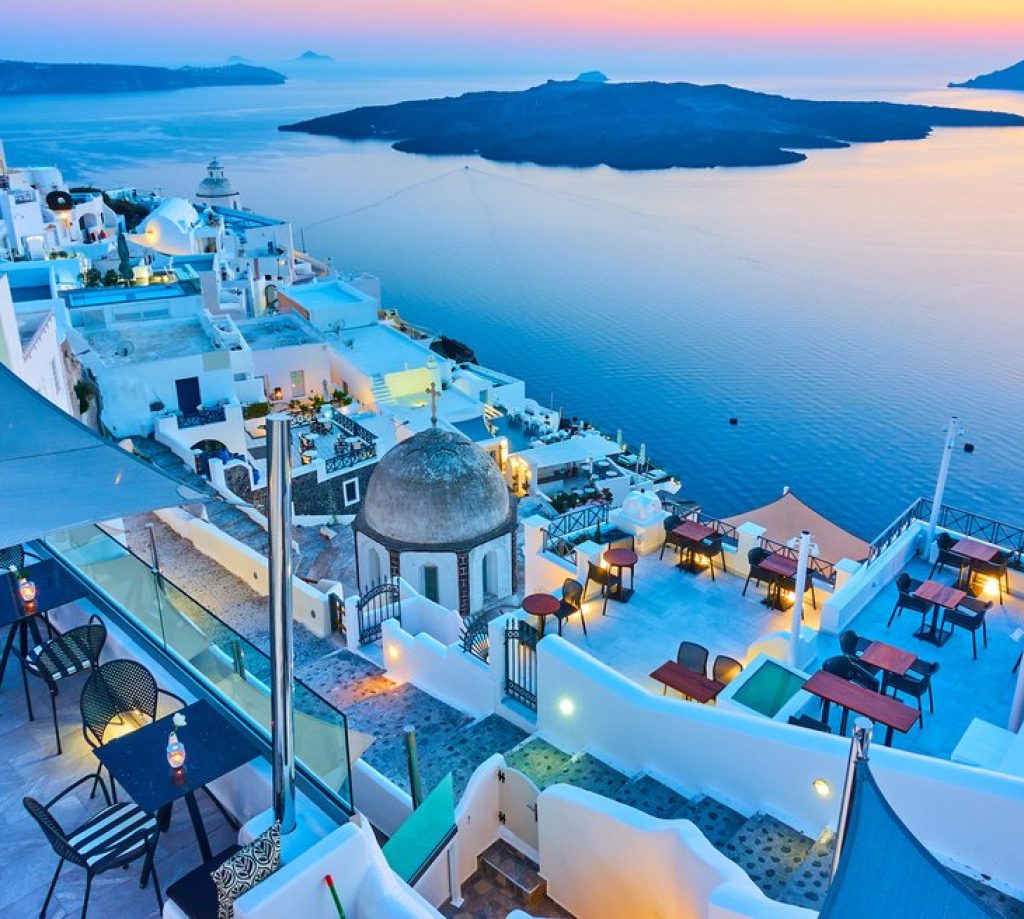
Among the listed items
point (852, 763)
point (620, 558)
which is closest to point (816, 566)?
point (620, 558)

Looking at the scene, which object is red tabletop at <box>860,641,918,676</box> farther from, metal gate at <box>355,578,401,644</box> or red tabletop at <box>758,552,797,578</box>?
metal gate at <box>355,578,401,644</box>

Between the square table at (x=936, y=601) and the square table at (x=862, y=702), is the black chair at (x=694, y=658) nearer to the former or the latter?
the square table at (x=862, y=702)

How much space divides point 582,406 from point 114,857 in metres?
44.5

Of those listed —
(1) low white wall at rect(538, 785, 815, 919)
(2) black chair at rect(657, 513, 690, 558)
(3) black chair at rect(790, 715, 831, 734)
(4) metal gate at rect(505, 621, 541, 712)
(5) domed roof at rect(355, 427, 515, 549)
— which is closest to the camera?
(1) low white wall at rect(538, 785, 815, 919)

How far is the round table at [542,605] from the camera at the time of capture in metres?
12.6

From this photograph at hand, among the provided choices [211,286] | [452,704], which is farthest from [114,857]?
[211,286]

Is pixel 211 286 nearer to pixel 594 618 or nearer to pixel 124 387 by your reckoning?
pixel 124 387

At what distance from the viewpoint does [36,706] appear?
25.3ft

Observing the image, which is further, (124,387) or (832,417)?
(832,417)

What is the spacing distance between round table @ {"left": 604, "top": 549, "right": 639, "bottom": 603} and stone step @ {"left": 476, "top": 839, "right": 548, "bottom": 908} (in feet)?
14.0

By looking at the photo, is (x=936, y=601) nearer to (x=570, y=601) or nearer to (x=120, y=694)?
(x=570, y=601)

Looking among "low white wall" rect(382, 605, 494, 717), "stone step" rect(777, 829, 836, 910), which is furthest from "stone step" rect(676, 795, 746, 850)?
"low white wall" rect(382, 605, 494, 717)

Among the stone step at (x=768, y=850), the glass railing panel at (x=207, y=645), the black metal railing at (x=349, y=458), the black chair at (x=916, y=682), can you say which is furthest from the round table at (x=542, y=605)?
the black metal railing at (x=349, y=458)

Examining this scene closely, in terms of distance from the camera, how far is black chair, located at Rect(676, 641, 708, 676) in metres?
11.1
